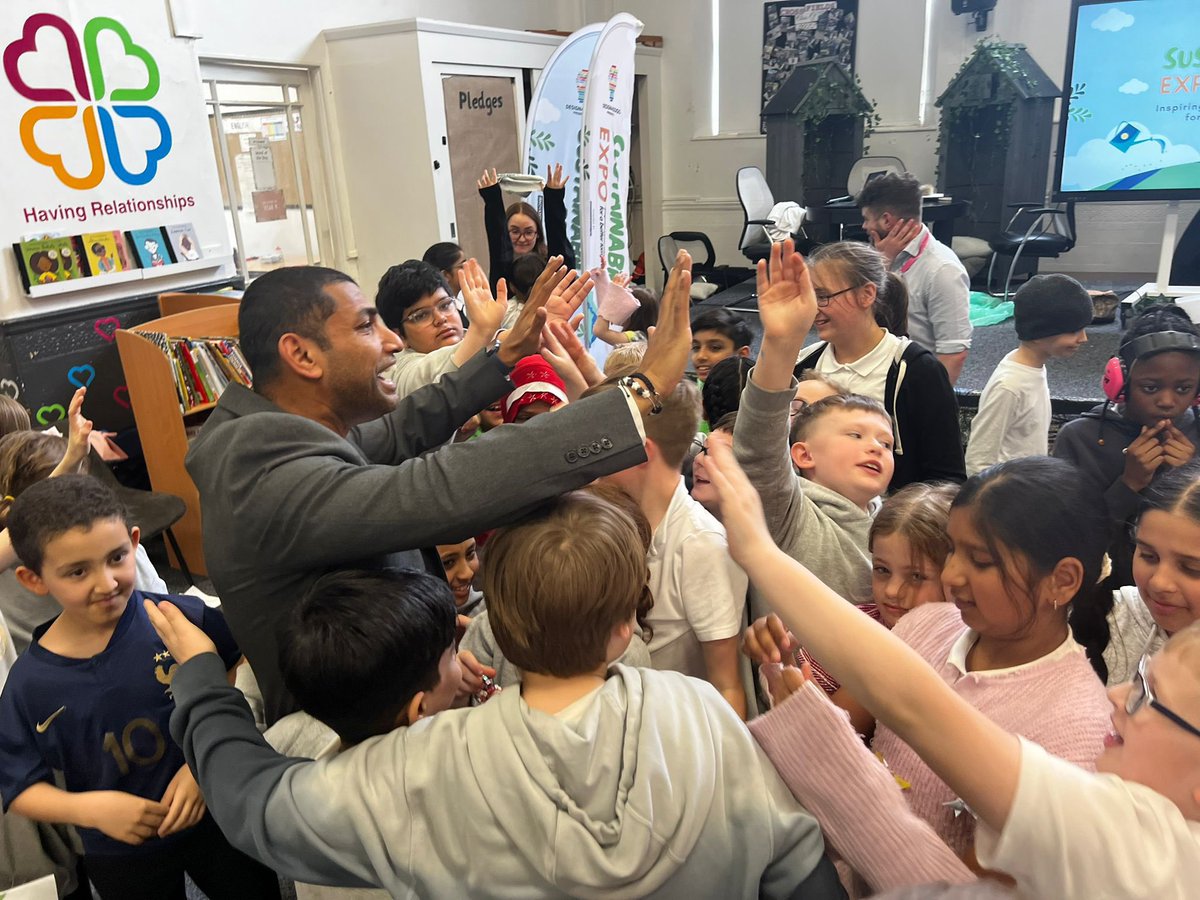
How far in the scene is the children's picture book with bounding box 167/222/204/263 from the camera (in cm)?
414

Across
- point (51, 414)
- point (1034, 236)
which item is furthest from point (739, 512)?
point (1034, 236)

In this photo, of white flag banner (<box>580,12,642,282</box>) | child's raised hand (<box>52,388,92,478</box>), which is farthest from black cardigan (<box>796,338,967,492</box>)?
white flag banner (<box>580,12,642,282</box>)

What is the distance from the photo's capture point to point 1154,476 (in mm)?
1898

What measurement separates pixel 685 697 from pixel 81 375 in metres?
3.86

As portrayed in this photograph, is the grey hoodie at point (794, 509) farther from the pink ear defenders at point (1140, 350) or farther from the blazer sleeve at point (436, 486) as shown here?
the pink ear defenders at point (1140, 350)

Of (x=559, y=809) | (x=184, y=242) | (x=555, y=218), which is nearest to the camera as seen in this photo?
(x=559, y=809)

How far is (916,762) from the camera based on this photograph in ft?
3.45

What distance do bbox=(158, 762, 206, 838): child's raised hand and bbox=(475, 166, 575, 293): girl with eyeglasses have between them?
2.57 m

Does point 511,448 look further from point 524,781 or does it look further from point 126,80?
point 126,80

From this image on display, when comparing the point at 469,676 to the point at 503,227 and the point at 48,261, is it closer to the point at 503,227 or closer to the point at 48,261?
the point at 503,227

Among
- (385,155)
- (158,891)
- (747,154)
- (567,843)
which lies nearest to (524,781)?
(567,843)

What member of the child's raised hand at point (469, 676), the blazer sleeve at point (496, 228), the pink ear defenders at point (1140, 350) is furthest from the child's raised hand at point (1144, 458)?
the blazer sleeve at point (496, 228)

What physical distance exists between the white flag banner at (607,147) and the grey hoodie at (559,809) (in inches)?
143

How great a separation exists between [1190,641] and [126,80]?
460 cm
